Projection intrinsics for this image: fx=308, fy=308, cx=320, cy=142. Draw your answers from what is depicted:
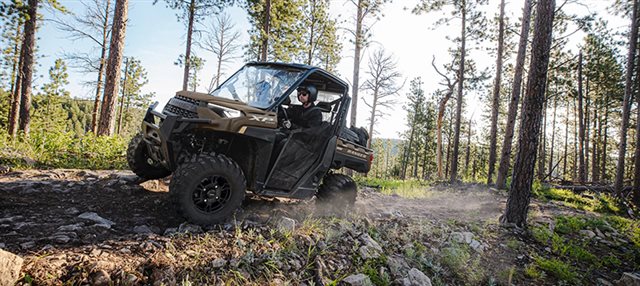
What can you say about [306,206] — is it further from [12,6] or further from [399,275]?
[12,6]

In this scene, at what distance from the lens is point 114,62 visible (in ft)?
33.1

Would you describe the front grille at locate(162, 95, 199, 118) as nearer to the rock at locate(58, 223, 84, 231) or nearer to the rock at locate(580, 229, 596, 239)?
the rock at locate(58, 223, 84, 231)

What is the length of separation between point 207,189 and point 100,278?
4.76 ft

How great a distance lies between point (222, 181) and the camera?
148 inches

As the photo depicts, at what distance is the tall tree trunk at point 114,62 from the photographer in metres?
10.1

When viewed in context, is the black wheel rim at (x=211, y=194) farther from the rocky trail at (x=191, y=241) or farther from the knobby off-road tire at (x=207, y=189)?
the rocky trail at (x=191, y=241)

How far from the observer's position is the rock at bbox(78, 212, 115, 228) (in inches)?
135

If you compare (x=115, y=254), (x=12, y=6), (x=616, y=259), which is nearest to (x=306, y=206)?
(x=115, y=254)

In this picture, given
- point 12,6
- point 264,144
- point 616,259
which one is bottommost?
point 616,259

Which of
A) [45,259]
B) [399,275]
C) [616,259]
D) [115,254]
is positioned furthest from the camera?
[616,259]

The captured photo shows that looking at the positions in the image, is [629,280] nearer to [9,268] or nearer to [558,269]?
[558,269]

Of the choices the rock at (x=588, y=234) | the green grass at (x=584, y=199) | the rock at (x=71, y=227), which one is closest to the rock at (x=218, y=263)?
the rock at (x=71, y=227)

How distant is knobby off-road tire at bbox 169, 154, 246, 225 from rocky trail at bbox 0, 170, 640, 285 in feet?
0.59

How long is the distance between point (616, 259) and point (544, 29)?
14.3 feet
